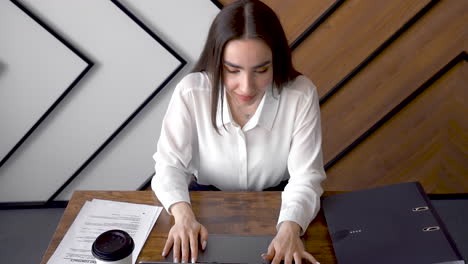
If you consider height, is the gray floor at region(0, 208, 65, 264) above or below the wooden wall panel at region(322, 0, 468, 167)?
below

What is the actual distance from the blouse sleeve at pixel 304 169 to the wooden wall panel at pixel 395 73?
2.76ft

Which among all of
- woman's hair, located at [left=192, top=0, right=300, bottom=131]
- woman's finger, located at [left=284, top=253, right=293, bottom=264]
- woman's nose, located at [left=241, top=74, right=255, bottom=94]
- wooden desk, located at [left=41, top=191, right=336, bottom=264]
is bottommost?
woman's finger, located at [left=284, top=253, right=293, bottom=264]

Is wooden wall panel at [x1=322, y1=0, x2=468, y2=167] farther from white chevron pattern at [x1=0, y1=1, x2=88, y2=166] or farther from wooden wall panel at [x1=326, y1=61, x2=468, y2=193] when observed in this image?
white chevron pattern at [x1=0, y1=1, x2=88, y2=166]

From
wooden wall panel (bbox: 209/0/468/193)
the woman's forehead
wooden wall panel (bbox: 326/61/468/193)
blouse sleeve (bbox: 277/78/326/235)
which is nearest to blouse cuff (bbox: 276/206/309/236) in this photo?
blouse sleeve (bbox: 277/78/326/235)

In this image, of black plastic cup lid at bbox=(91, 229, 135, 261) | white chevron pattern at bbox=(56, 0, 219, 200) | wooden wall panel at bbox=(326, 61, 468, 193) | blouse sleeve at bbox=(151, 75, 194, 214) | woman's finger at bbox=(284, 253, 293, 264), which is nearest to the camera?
black plastic cup lid at bbox=(91, 229, 135, 261)

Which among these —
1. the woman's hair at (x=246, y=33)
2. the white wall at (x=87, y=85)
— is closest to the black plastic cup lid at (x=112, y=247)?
the woman's hair at (x=246, y=33)

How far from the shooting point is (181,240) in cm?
110

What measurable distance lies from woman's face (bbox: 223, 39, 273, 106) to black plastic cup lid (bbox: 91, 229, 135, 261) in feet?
1.76

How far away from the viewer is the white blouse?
1.40m

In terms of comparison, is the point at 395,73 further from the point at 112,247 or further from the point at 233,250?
the point at 112,247

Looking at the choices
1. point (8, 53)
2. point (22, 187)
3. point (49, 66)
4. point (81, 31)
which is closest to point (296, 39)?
point (81, 31)

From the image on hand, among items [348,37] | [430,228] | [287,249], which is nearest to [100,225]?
[287,249]

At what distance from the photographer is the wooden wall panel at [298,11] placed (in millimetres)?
2078

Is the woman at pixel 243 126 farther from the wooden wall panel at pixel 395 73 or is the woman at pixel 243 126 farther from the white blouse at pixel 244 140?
the wooden wall panel at pixel 395 73
